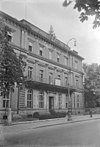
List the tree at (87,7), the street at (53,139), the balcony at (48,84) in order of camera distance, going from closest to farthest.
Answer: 1. the tree at (87,7)
2. the street at (53,139)
3. the balcony at (48,84)

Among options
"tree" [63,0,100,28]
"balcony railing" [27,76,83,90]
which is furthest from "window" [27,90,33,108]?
"tree" [63,0,100,28]

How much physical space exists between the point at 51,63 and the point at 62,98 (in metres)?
6.58

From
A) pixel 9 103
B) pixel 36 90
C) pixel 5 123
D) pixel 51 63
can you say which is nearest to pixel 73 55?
pixel 51 63

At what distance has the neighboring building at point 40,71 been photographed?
25328 mm

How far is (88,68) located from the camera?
5022 centimetres

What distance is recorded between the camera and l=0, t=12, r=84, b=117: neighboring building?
83.1 ft

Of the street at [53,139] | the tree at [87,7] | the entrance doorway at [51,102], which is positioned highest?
the tree at [87,7]

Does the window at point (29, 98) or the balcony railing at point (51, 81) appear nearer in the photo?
the window at point (29, 98)

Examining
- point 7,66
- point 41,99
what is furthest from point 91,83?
point 7,66

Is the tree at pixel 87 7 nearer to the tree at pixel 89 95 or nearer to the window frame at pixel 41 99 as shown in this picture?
the window frame at pixel 41 99

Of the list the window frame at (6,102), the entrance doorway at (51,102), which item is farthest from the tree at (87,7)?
the entrance doorway at (51,102)

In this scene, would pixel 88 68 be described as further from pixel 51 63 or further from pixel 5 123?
pixel 5 123

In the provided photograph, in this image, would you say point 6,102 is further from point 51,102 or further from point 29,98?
point 51,102

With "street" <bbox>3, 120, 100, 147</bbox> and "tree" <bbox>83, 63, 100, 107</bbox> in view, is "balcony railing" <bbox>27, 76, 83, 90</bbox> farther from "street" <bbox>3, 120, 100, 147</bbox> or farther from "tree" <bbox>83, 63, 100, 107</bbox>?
"street" <bbox>3, 120, 100, 147</bbox>
